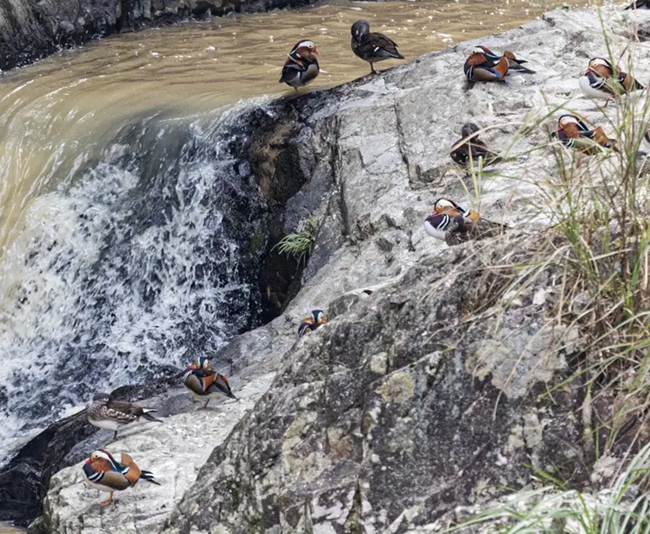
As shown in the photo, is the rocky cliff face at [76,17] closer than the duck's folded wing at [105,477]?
No

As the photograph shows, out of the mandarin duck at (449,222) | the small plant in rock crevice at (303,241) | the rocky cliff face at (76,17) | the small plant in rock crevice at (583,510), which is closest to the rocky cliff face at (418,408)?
the small plant in rock crevice at (583,510)

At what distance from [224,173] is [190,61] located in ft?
10.5

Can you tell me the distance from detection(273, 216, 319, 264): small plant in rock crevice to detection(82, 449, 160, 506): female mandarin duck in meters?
3.35

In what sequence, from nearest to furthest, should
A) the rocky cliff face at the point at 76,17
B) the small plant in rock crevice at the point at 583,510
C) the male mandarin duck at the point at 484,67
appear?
the small plant in rock crevice at the point at 583,510 < the male mandarin duck at the point at 484,67 < the rocky cliff face at the point at 76,17

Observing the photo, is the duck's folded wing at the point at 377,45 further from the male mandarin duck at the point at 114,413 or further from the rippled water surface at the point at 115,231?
the male mandarin duck at the point at 114,413

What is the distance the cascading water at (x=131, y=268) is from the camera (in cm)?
873

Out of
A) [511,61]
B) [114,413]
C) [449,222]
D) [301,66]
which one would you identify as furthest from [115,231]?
[449,222]

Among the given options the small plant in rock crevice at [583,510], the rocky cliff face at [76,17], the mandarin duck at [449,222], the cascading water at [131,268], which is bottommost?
the cascading water at [131,268]

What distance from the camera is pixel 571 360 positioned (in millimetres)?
3020

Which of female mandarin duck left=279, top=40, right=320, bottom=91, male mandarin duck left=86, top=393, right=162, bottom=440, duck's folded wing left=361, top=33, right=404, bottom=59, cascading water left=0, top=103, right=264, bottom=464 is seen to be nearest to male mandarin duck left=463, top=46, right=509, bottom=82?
duck's folded wing left=361, top=33, right=404, bottom=59

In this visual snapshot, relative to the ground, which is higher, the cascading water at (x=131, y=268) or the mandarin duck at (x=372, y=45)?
the mandarin duck at (x=372, y=45)

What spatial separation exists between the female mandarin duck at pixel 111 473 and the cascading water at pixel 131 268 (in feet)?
10.5

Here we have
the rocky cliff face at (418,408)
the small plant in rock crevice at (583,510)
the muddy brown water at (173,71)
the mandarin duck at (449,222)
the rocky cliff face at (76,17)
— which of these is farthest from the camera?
the rocky cliff face at (76,17)

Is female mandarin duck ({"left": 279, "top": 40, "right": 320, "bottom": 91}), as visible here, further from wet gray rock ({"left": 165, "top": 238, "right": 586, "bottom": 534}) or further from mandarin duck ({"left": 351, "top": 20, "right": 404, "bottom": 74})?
wet gray rock ({"left": 165, "top": 238, "right": 586, "bottom": 534})
